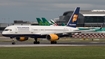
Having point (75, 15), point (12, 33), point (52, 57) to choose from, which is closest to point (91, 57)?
point (52, 57)

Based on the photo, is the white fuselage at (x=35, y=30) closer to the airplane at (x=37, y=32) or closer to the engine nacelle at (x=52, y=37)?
the airplane at (x=37, y=32)

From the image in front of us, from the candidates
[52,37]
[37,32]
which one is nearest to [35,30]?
[37,32]

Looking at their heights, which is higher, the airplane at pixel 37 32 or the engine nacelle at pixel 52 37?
the airplane at pixel 37 32

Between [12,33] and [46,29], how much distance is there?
7103 millimetres

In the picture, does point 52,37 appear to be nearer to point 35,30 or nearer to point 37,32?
point 37,32

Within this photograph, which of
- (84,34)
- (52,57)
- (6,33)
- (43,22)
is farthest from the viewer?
(43,22)

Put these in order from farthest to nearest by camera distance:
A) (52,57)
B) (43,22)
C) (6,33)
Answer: (43,22) < (6,33) < (52,57)

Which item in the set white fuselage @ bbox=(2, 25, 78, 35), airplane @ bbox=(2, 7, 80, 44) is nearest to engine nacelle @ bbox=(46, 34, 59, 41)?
airplane @ bbox=(2, 7, 80, 44)

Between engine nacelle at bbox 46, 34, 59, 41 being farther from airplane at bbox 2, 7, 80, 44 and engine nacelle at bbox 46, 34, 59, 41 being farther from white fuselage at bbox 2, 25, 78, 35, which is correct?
white fuselage at bbox 2, 25, 78, 35

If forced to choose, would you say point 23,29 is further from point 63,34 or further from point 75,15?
point 75,15

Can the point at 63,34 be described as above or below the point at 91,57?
below

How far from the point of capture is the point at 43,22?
154 metres

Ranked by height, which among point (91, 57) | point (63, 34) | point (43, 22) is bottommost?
point (43, 22)

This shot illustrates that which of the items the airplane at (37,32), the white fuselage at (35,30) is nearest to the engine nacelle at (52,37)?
the airplane at (37,32)
